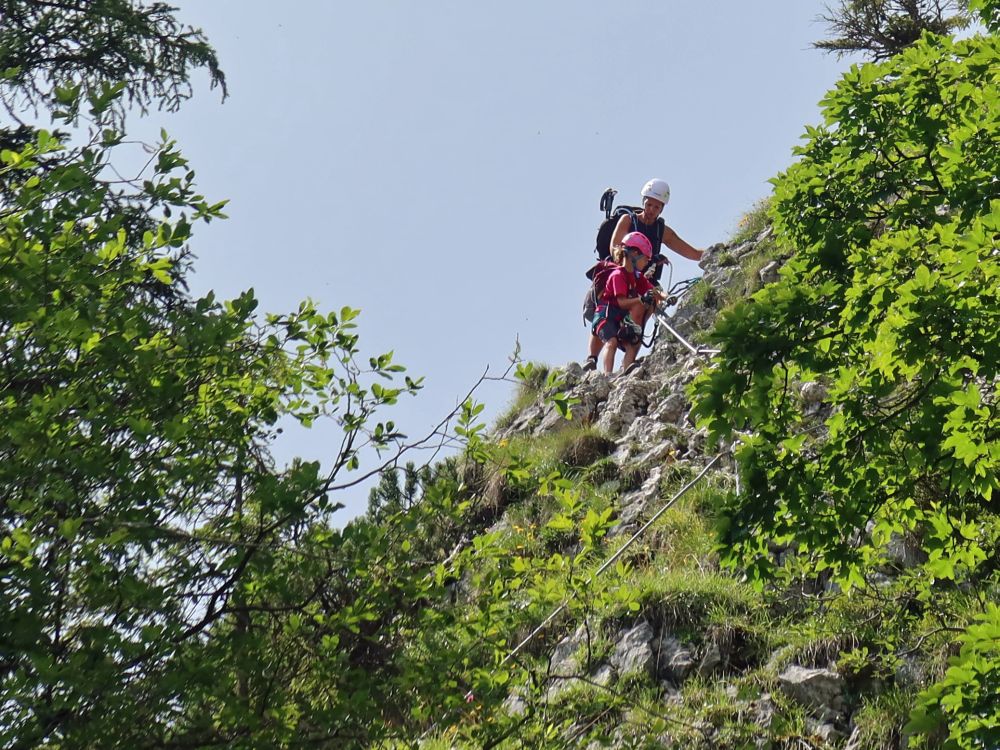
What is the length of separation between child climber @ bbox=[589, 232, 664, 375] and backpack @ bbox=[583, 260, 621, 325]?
0.10m

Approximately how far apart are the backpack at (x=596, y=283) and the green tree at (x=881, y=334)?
741 cm

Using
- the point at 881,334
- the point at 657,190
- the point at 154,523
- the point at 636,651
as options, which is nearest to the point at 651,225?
the point at 657,190

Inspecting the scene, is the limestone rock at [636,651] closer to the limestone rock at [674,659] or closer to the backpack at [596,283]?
the limestone rock at [674,659]

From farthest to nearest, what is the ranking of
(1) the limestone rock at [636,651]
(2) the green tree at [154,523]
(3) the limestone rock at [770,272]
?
(3) the limestone rock at [770,272] < (1) the limestone rock at [636,651] < (2) the green tree at [154,523]

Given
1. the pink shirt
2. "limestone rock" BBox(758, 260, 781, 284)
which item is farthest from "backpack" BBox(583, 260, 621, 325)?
"limestone rock" BBox(758, 260, 781, 284)

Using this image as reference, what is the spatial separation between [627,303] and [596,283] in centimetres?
51

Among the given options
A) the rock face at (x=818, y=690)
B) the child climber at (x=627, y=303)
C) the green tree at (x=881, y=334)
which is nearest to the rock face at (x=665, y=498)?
the rock face at (x=818, y=690)

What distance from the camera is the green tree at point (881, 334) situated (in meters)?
5.75

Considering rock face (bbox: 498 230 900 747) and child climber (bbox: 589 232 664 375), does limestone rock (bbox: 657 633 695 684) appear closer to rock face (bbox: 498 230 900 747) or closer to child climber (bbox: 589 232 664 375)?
rock face (bbox: 498 230 900 747)

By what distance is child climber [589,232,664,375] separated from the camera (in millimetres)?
15164

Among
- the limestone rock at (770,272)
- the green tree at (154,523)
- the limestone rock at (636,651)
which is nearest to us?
the green tree at (154,523)

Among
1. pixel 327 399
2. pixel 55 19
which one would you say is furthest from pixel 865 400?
pixel 55 19

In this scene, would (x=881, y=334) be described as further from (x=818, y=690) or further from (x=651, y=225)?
(x=651, y=225)

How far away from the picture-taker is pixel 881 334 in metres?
5.92
